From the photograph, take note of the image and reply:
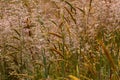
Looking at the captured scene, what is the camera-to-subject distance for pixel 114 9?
9.19 feet

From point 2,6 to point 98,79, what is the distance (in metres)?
1.16

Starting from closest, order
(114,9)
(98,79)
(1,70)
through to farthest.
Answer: (98,79)
(114,9)
(1,70)

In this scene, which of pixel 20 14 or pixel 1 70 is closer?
pixel 20 14

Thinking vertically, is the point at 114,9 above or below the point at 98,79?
above

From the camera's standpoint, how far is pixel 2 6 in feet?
10.9

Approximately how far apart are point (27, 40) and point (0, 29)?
0.22 meters

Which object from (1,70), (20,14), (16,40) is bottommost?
(1,70)

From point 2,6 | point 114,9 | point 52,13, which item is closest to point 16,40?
point 2,6

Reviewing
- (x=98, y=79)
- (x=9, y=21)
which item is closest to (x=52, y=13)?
(x=9, y=21)

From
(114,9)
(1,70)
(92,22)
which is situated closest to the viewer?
(114,9)

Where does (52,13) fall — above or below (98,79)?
above

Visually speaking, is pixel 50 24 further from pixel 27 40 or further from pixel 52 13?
pixel 52 13

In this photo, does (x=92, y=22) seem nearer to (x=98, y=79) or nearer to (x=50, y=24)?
(x=50, y=24)

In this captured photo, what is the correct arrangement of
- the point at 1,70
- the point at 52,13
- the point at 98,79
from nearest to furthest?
the point at 98,79, the point at 1,70, the point at 52,13
